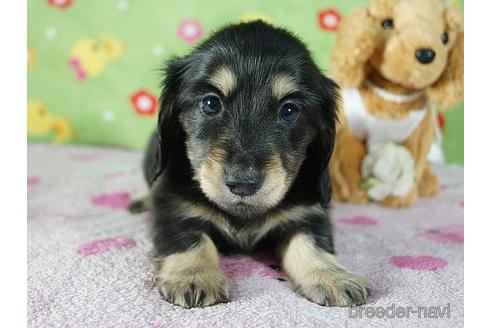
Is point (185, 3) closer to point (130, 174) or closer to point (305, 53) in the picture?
point (130, 174)

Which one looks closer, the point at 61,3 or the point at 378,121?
the point at 378,121

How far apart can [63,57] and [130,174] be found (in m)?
1.18

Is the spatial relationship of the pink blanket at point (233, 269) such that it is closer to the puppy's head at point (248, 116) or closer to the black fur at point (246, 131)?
the black fur at point (246, 131)

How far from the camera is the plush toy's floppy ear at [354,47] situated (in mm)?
2551

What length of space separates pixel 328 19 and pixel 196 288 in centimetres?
244

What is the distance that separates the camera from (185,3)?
12.2ft

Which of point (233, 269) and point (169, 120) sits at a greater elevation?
point (169, 120)

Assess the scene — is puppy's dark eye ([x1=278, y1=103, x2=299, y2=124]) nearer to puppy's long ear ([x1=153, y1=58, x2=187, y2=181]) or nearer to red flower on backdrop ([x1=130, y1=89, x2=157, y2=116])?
puppy's long ear ([x1=153, y1=58, x2=187, y2=181])

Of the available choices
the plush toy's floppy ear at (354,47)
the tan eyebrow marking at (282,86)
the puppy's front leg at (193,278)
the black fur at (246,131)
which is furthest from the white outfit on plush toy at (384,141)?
the puppy's front leg at (193,278)

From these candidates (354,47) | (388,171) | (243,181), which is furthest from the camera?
(388,171)

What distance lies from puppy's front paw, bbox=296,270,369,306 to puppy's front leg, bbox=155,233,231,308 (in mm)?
246

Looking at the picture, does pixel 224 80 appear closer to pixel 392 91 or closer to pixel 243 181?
pixel 243 181

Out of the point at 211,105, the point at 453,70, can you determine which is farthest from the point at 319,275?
the point at 453,70

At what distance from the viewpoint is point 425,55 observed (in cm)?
245
